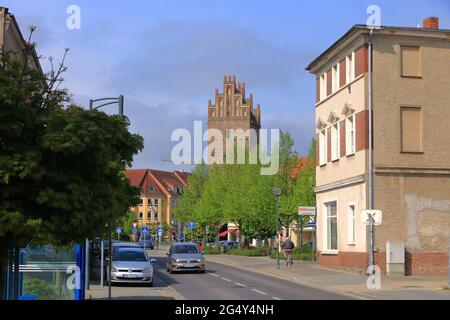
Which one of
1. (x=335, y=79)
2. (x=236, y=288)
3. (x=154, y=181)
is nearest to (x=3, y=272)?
(x=236, y=288)

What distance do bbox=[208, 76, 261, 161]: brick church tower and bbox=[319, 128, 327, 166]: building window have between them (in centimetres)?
8857

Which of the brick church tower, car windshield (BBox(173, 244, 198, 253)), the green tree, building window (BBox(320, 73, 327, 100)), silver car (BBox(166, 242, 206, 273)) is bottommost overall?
silver car (BBox(166, 242, 206, 273))

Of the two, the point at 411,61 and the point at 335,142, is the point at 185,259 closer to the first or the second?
the point at 335,142

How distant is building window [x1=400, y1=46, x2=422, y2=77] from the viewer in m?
33.6

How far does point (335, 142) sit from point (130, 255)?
14687 millimetres

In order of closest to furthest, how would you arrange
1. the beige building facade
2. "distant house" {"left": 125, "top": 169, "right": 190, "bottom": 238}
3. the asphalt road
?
the asphalt road → the beige building facade → "distant house" {"left": 125, "top": 169, "right": 190, "bottom": 238}

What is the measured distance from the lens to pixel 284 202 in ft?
171

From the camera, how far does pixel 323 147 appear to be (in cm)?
4006

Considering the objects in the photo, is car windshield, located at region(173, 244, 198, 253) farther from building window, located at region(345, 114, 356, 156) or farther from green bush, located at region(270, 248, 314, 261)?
green bush, located at region(270, 248, 314, 261)

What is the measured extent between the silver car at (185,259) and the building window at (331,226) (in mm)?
7613

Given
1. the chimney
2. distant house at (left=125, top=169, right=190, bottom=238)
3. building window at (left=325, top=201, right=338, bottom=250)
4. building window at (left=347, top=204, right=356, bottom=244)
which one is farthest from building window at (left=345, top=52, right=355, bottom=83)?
distant house at (left=125, top=169, right=190, bottom=238)
